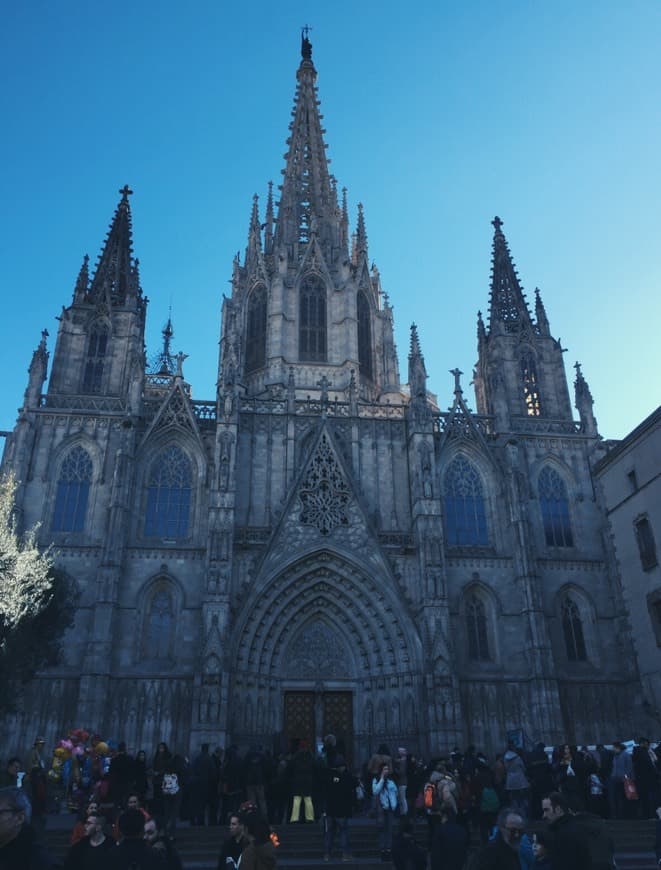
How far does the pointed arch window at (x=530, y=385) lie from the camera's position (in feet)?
116

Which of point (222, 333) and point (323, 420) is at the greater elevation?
point (222, 333)

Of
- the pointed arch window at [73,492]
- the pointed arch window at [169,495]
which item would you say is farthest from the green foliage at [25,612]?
the pointed arch window at [169,495]

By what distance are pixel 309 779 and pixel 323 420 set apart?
59.3 feet

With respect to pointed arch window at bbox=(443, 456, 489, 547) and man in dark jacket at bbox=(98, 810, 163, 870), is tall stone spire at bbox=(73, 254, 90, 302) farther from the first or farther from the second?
man in dark jacket at bbox=(98, 810, 163, 870)

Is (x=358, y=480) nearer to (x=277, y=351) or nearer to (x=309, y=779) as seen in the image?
(x=277, y=351)

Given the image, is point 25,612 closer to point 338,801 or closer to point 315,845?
point 315,845

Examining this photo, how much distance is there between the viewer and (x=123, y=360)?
33.6m

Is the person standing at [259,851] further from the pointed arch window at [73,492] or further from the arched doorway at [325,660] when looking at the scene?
the pointed arch window at [73,492]

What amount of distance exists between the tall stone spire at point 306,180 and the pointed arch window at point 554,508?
64.4 ft

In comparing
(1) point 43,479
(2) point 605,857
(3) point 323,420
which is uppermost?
(3) point 323,420

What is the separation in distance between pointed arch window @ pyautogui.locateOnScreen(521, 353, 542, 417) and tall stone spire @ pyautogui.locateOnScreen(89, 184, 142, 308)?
64.1 feet

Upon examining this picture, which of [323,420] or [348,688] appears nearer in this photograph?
[348,688]

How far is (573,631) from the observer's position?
2964 cm

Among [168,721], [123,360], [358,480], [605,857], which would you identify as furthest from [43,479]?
[605,857]
